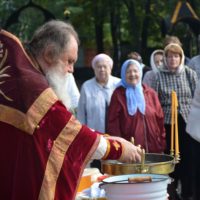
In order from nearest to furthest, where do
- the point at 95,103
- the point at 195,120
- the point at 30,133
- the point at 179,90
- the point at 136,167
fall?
the point at 30,133 < the point at 136,167 < the point at 195,120 < the point at 179,90 < the point at 95,103

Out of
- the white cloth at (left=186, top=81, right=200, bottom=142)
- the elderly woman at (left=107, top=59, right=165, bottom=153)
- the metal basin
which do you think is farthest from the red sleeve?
the metal basin

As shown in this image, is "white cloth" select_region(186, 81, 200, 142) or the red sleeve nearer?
"white cloth" select_region(186, 81, 200, 142)

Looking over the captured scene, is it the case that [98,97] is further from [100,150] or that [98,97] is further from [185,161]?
[100,150]

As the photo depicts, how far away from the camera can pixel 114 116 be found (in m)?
6.96

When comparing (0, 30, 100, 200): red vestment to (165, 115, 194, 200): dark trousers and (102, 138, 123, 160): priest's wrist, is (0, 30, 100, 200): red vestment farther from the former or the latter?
(165, 115, 194, 200): dark trousers

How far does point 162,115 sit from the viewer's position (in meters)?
7.07

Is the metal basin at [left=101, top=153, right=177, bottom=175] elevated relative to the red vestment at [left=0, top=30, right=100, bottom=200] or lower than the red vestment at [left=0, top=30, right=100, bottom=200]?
lower

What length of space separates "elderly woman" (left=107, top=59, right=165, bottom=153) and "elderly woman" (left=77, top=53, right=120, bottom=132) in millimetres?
546

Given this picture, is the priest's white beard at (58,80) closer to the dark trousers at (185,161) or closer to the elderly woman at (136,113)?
the elderly woman at (136,113)

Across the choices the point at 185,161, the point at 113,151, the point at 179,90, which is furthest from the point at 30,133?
the point at 185,161

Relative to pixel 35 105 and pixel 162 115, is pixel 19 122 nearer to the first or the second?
pixel 35 105

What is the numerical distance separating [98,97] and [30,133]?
15.2 ft

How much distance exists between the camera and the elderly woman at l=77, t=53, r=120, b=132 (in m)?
7.60

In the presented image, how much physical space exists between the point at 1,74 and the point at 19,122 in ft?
0.82
